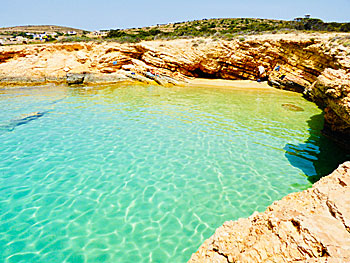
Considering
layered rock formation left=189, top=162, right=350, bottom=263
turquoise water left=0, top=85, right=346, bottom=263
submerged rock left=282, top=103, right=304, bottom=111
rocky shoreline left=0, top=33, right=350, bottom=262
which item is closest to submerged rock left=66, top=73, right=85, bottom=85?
rocky shoreline left=0, top=33, right=350, bottom=262

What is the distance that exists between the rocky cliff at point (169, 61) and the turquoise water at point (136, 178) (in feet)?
34.5

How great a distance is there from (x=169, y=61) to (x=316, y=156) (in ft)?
59.4

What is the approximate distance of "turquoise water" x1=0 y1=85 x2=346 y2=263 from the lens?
3.43 m

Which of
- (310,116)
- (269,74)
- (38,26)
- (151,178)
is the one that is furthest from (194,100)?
(38,26)

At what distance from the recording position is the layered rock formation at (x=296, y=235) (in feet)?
5.28

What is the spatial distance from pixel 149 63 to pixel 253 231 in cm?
2188

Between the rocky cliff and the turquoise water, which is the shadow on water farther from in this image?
the rocky cliff

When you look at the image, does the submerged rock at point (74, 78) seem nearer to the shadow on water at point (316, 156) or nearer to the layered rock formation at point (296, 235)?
the shadow on water at point (316, 156)

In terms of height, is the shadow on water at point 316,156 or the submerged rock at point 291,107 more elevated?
the shadow on water at point 316,156

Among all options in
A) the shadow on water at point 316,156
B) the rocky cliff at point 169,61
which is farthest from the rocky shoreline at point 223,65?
the shadow on water at point 316,156

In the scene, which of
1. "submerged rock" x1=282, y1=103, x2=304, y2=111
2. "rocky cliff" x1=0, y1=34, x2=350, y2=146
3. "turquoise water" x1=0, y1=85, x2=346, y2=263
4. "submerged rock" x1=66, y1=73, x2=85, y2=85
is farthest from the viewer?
"submerged rock" x1=66, y1=73, x2=85, y2=85

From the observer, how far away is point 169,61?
21391 mm

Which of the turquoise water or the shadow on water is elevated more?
the shadow on water

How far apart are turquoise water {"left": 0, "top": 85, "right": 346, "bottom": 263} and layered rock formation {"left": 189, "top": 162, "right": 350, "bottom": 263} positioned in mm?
1370
